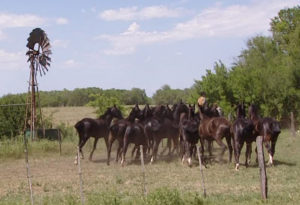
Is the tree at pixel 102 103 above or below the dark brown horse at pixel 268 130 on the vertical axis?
above

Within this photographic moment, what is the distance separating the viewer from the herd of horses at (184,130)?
57.3 ft

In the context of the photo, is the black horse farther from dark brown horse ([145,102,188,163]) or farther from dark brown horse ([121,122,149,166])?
dark brown horse ([121,122,149,166])

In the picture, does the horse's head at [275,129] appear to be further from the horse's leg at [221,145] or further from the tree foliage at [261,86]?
the tree foliage at [261,86]

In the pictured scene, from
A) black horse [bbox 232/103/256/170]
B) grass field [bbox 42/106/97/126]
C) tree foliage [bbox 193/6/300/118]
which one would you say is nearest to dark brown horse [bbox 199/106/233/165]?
black horse [bbox 232/103/256/170]

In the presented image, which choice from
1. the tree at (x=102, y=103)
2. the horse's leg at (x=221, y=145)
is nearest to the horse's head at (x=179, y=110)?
the horse's leg at (x=221, y=145)

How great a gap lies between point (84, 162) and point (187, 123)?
17.5 feet

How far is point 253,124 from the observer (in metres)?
17.4

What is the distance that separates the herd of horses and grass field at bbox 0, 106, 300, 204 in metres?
0.71

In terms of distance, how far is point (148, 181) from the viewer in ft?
48.2

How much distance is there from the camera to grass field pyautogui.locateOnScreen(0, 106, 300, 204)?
422 inches

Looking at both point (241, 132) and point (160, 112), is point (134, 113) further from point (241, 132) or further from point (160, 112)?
point (241, 132)

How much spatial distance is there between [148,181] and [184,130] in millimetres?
4524

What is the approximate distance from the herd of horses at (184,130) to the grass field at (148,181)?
714 mm

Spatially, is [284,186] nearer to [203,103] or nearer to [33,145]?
[203,103]
